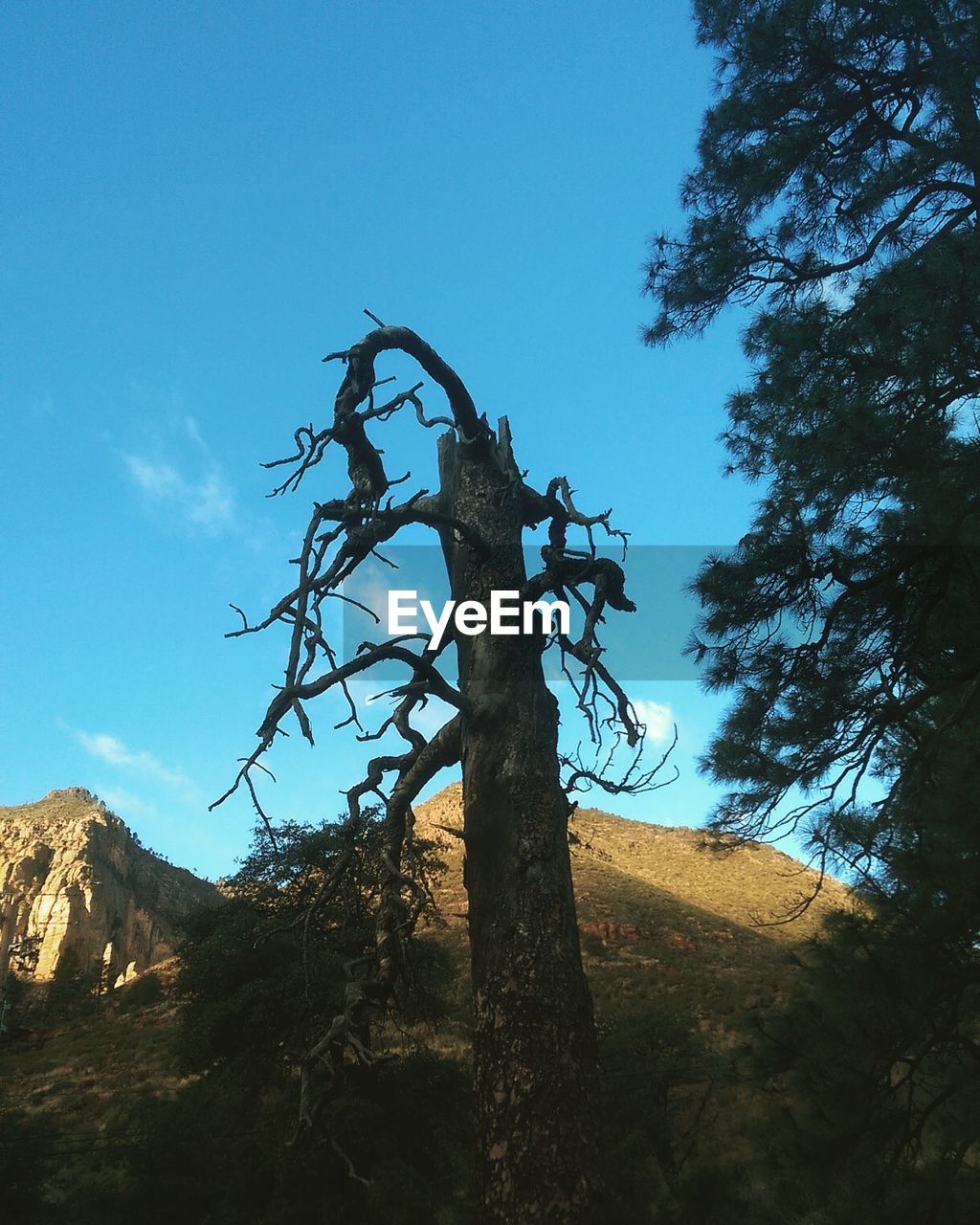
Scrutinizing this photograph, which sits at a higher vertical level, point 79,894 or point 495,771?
point 79,894

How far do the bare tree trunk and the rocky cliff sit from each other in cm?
4723

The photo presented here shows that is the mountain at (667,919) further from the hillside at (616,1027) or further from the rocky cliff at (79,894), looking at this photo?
the rocky cliff at (79,894)

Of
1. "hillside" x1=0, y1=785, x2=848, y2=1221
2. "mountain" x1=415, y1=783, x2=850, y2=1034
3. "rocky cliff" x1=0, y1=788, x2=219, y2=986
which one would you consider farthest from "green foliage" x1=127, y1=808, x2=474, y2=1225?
"rocky cliff" x1=0, y1=788, x2=219, y2=986

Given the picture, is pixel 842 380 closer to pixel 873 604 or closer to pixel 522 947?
pixel 873 604

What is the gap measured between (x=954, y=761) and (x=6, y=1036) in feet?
111

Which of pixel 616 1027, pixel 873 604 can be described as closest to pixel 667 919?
pixel 616 1027

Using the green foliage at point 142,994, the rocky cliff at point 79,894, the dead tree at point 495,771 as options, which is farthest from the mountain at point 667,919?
the rocky cliff at point 79,894

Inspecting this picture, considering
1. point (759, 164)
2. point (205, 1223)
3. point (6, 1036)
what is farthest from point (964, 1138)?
point (6, 1036)

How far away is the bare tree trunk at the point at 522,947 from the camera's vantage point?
3.63m

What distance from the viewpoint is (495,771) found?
182 inches

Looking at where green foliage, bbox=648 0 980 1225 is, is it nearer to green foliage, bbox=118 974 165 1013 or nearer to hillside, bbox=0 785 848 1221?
hillside, bbox=0 785 848 1221

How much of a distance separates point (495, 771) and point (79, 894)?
5730 cm

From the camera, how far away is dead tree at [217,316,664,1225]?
3746 mm

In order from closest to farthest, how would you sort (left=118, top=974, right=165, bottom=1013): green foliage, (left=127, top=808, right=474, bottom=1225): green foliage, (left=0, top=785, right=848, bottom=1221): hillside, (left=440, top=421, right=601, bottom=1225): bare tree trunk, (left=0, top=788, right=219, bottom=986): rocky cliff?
(left=440, top=421, right=601, bottom=1225): bare tree trunk < (left=127, top=808, right=474, bottom=1225): green foliage < (left=0, top=785, right=848, bottom=1221): hillside < (left=118, top=974, right=165, bottom=1013): green foliage < (left=0, top=788, right=219, bottom=986): rocky cliff
